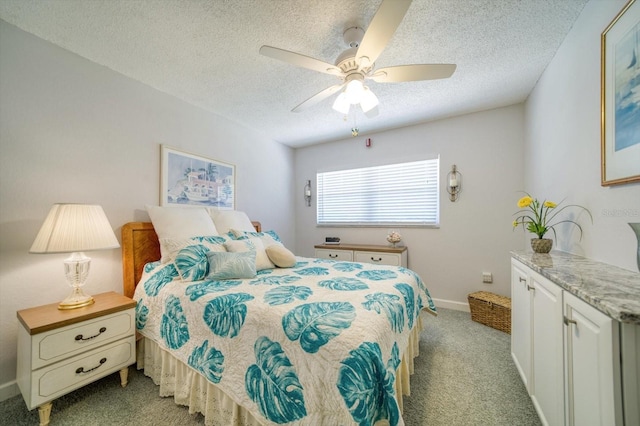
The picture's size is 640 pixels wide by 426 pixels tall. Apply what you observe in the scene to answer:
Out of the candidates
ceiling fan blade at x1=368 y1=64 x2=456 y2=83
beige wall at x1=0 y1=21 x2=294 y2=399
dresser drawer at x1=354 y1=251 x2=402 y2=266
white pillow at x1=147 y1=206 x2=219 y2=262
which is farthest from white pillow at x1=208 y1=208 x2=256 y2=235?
ceiling fan blade at x1=368 y1=64 x2=456 y2=83

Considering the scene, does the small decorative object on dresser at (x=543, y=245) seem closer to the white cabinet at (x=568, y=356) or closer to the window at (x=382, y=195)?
the white cabinet at (x=568, y=356)

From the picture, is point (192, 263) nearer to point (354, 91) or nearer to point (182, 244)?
point (182, 244)

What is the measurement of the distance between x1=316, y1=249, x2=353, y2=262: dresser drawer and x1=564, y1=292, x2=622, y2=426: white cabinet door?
2.46 meters

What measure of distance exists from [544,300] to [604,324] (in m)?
0.56

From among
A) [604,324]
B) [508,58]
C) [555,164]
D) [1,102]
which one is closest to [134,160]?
[1,102]

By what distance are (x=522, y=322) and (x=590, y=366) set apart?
89 cm

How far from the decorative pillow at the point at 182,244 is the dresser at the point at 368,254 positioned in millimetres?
1797

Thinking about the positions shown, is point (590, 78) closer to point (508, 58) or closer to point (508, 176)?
point (508, 58)

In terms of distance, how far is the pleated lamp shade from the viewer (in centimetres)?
145

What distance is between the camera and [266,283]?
1.71 m

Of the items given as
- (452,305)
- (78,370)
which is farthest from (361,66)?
(452,305)

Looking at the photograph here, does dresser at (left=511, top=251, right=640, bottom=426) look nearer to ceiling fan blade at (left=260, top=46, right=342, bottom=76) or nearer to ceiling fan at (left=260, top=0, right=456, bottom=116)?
ceiling fan at (left=260, top=0, right=456, bottom=116)

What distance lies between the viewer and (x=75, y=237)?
150 centimetres

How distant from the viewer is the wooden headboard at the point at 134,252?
203 cm
